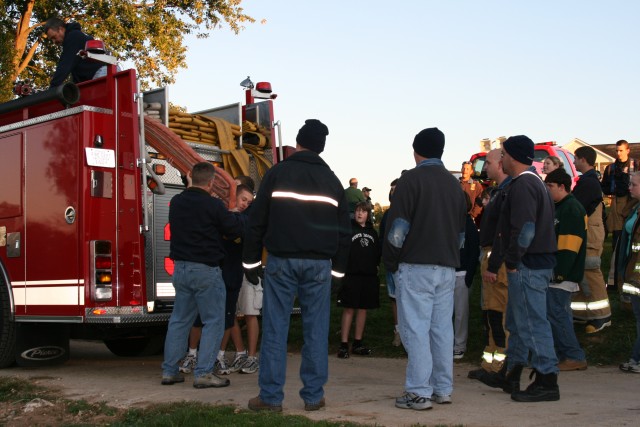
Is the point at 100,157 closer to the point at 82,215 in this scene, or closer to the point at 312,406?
the point at 82,215

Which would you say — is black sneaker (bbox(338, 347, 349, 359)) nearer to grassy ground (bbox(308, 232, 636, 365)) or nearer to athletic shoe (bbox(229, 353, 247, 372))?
grassy ground (bbox(308, 232, 636, 365))

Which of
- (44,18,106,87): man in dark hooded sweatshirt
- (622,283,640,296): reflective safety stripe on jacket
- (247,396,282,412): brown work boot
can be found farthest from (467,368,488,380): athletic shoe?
(44,18,106,87): man in dark hooded sweatshirt

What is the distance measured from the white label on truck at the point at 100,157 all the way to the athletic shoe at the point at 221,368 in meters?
2.18

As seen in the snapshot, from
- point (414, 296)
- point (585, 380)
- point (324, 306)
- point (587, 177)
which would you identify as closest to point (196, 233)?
point (324, 306)

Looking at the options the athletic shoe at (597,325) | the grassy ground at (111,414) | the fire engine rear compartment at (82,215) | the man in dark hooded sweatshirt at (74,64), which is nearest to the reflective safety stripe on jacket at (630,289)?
the athletic shoe at (597,325)

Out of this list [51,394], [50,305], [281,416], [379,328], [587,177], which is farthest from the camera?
[379,328]

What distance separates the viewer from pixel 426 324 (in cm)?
646

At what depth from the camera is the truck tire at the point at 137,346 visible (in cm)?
1067

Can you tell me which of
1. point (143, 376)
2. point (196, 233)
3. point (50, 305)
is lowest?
point (143, 376)

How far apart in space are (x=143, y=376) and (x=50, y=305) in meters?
1.17

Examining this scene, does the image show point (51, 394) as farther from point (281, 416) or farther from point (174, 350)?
point (281, 416)

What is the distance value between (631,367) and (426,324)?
2.88 meters

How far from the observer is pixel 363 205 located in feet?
34.1

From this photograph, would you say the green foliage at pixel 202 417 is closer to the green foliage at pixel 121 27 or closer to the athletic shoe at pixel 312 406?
the athletic shoe at pixel 312 406
